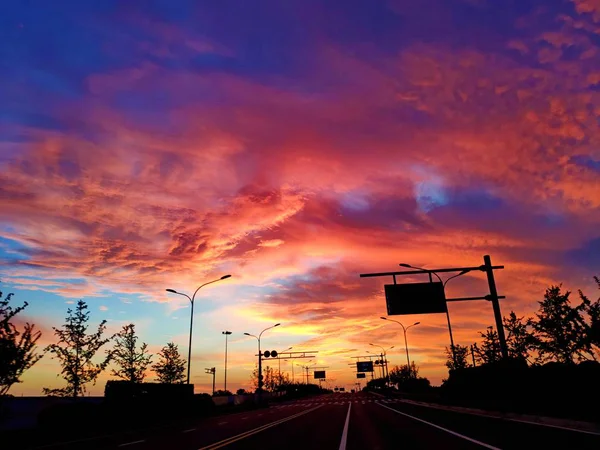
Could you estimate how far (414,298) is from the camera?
29.2 m

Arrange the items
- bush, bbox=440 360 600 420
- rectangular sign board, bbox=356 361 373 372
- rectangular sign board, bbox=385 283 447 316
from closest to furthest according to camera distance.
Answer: bush, bbox=440 360 600 420, rectangular sign board, bbox=385 283 447 316, rectangular sign board, bbox=356 361 373 372

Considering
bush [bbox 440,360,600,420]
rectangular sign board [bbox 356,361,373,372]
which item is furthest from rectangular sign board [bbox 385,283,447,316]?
rectangular sign board [bbox 356,361,373,372]

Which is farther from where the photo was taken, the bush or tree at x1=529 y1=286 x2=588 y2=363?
tree at x1=529 y1=286 x2=588 y2=363

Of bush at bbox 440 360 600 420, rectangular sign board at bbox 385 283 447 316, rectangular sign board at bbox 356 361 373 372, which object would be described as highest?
rectangular sign board at bbox 385 283 447 316

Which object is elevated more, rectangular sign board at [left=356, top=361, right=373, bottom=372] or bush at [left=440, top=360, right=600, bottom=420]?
rectangular sign board at [left=356, top=361, right=373, bottom=372]

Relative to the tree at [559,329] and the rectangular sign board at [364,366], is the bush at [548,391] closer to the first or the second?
the tree at [559,329]

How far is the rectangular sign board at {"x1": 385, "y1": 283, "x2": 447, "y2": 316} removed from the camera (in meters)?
28.9

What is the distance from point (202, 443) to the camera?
16.1m

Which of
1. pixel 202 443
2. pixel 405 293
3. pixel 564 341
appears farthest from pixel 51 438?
pixel 564 341

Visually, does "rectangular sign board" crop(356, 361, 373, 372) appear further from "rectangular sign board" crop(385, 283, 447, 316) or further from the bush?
"rectangular sign board" crop(385, 283, 447, 316)

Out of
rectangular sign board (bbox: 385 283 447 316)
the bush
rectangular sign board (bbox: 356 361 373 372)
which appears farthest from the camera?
rectangular sign board (bbox: 356 361 373 372)

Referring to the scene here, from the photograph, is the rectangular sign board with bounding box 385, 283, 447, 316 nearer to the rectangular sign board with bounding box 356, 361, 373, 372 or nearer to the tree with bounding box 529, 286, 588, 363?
the tree with bounding box 529, 286, 588, 363

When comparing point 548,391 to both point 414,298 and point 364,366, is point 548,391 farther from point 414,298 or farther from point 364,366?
point 364,366

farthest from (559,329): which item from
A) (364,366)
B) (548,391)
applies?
(364,366)
